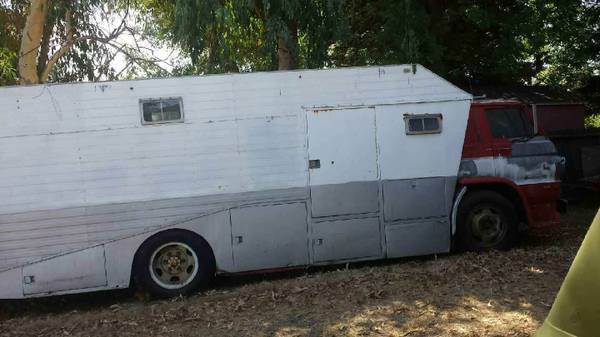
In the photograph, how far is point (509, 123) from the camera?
26.1 ft

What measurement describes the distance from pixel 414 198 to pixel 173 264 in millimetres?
3178

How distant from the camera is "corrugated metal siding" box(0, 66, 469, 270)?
6.48 metres

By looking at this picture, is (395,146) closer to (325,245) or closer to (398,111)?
(398,111)

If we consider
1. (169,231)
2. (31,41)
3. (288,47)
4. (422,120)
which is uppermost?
(31,41)

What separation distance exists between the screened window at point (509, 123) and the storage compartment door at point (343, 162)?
1.85 m

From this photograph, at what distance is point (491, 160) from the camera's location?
771 centimetres

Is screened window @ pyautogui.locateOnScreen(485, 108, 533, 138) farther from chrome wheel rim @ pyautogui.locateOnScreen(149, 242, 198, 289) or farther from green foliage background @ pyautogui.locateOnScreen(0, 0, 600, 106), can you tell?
chrome wheel rim @ pyautogui.locateOnScreen(149, 242, 198, 289)

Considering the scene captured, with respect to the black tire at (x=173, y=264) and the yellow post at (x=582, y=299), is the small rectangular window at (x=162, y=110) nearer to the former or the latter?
the black tire at (x=173, y=264)

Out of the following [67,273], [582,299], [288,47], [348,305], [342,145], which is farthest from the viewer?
[288,47]

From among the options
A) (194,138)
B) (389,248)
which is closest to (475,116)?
(389,248)

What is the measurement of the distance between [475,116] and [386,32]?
4228mm

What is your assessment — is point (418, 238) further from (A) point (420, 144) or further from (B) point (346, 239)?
(A) point (420, 144)

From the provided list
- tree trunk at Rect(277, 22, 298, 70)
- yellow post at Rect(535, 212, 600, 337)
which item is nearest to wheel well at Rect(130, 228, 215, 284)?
tree trunk at Rect(277, 22, 298, 70)

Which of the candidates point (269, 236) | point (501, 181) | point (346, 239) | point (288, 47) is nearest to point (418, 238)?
point (346, 239)
